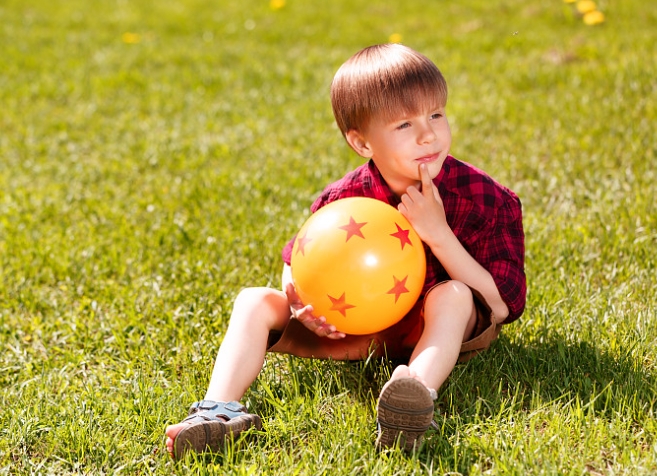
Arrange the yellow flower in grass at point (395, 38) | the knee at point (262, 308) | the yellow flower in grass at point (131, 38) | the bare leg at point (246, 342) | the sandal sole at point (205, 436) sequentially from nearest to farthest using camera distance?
1. the sandal sole at point (205, 436)
2. the bare leg at point (246, 342)
3. the knee at point (262, 308)
4. the yellow flower in grass at point (395, 38)
5. the yellow flower in grass at point (131, 38)

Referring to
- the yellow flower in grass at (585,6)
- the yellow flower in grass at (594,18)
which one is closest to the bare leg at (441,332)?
the yellow flower in grass at (594,18)

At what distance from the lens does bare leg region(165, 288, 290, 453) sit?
8.77 feet

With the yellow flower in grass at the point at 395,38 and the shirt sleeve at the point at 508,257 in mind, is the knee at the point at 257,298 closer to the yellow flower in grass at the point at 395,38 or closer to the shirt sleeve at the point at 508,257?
the shirt sleeve at the point at 508,257

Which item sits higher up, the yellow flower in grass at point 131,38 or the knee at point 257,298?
the yellow flower in grass at point 131,38

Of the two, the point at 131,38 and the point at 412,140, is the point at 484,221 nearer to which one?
the point at 412,140

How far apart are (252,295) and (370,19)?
6.76 meters

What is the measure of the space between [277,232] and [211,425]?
1.85 metres

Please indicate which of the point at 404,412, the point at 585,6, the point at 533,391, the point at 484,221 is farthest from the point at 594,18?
the point at 404,412

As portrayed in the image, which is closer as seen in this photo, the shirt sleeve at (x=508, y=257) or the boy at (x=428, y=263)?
the boy at (x=428, y=263)

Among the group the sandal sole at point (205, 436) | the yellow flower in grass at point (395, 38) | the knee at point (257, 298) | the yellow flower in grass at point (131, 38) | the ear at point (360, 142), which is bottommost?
the sandal sole at point (205, 436)

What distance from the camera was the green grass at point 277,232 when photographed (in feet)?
8.47

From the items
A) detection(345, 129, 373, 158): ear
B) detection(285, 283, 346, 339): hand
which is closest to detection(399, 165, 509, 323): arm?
detection(345, 129, 373, 158): ear

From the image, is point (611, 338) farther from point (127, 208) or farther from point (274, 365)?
point (127, 208)

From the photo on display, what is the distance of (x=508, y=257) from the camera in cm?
286
